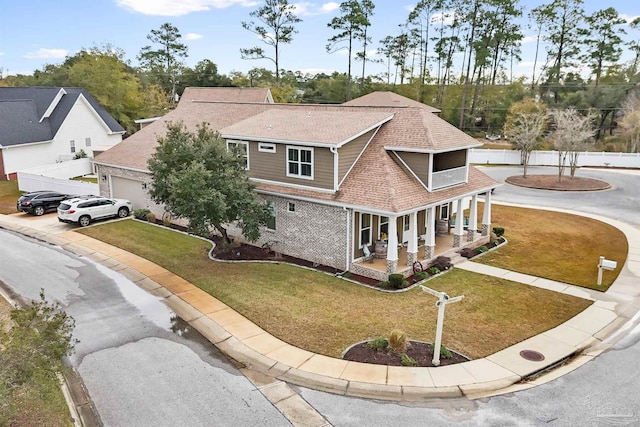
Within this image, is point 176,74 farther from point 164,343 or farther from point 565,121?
point 164,343

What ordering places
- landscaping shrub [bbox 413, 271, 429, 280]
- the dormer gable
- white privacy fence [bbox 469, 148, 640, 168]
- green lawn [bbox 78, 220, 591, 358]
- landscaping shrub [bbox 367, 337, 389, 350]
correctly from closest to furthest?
landscaping shrub [bbox 367, 337, 389, 350], green lawn [bbox 78, 220, 591, 358], landscaping shrub [bbox 413, 271, 429, 280], the dormer gable, white privacy fence [bbox 469, 148, 640, 168]

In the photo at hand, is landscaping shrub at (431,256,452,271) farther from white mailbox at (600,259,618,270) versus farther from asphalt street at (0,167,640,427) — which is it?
asphalt street at (0,167,640,427)

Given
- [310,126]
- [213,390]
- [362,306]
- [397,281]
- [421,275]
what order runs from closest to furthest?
[213,390] < [362,306] < [397,281] < [421,275] < [310,126]

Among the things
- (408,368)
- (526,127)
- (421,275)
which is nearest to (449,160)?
(421,275)

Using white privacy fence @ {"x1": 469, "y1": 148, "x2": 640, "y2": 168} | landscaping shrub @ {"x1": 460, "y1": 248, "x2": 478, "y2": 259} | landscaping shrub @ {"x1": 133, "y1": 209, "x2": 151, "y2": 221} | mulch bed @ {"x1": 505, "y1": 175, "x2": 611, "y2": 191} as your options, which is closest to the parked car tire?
landscaping shrub @ {"x1": 133, "y1": 209, "x2": 151, "y2": 221}

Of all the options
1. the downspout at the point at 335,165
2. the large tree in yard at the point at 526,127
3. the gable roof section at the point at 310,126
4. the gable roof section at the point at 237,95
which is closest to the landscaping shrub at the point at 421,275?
the downspout at the point at 335,165

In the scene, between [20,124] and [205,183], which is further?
[20,124]

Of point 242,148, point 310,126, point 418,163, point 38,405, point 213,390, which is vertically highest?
point 310,126

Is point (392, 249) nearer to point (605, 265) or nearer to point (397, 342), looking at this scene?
point (397, 342)
